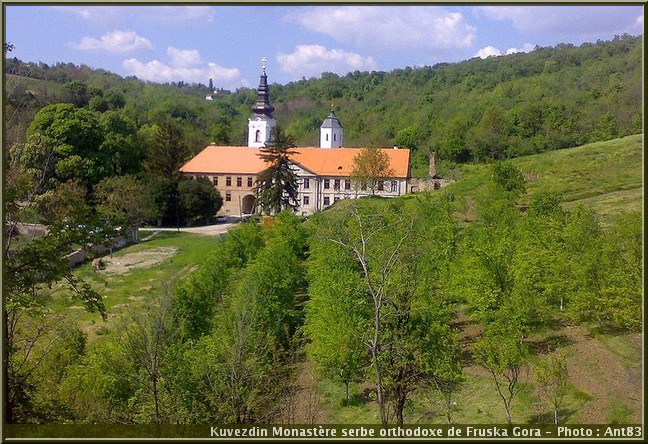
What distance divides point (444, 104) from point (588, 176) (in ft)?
103

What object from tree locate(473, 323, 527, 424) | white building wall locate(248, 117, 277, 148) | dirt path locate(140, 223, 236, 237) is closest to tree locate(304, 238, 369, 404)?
tree locate(473, 323, 527, 424)

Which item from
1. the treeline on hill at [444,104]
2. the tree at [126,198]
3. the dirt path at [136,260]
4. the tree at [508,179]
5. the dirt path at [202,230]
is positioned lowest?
the dirt path at [136,260]

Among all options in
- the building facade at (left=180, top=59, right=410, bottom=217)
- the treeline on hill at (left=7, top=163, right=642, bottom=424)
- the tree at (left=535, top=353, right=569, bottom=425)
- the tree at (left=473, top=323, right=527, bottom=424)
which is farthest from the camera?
the building facade at (left=180, top=59, right=410, bottom=217)

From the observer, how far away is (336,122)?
59.4 meters

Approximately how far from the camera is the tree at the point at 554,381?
12.5m

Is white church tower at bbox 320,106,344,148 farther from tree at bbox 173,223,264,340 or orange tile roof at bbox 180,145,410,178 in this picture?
tree at bbox 173,223,264,340

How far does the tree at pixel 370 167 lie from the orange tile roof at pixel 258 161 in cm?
327

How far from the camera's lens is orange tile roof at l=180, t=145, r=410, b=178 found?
51344 millimetres

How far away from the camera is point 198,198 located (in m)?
42.3

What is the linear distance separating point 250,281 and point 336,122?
140 ft

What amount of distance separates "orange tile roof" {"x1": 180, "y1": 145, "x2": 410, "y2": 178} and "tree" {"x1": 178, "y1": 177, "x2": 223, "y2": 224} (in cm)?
804

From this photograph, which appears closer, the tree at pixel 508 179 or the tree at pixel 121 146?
the tree at pixel 508 179

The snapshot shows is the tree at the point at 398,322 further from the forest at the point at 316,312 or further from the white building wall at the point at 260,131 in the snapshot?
the white building wall at the point at 260,131

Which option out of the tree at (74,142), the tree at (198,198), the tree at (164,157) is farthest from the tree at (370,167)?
the tree at (74,142)
